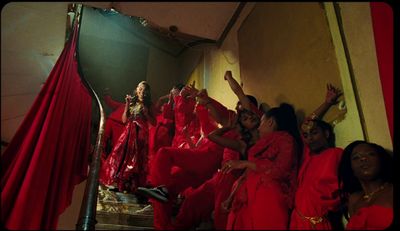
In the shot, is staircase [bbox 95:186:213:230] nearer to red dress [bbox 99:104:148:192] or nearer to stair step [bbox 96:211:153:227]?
stair step [bbox 96:211:153:227]

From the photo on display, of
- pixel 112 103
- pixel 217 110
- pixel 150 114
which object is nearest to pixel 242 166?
pixel 217 110

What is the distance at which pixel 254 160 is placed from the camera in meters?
3.05

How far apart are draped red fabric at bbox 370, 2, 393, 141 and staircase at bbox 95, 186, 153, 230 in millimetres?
1936

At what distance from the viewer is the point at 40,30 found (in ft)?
12.5

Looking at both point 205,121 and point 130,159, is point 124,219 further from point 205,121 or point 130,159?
point 205,121

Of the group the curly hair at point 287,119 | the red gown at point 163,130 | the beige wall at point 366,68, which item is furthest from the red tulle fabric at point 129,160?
the beige wall at point 366,68

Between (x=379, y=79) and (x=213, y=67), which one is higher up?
(x=213, y=67)

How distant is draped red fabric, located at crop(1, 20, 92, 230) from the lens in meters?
2.78

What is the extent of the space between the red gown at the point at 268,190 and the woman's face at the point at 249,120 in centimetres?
32

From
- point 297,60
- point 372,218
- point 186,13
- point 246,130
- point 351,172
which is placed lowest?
point 372,218

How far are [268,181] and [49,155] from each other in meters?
1.60

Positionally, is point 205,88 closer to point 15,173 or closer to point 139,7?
point 139,7

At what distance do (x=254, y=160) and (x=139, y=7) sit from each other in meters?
1.55

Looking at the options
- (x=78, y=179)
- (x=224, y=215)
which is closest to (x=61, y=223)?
(x=78, y=179)
